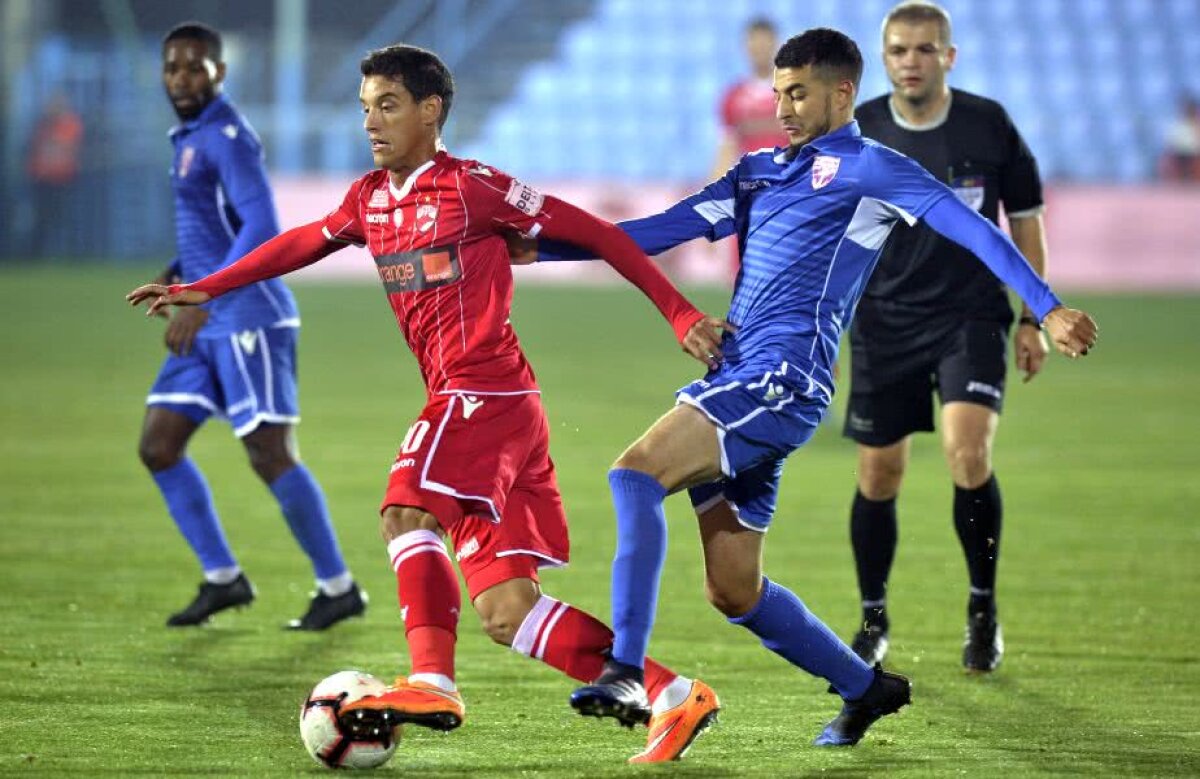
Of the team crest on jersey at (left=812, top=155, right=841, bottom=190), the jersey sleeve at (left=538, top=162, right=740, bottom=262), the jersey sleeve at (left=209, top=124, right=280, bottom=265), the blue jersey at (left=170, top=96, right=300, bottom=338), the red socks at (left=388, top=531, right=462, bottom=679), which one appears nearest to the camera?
the red socks at (left=388, top=531, right=462, bottom=679)

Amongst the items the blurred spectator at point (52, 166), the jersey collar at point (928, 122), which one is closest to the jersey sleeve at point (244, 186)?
the jersey collar at point (928, 122)

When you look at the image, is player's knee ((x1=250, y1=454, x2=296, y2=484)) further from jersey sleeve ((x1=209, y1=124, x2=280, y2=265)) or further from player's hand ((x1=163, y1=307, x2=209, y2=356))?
jersey sleeve ((x1=209, y1=124, x2=280, y2=265))

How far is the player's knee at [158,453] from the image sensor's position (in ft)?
23.6

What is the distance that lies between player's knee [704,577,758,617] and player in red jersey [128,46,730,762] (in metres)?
0.30

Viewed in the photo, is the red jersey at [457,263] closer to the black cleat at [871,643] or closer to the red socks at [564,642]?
the red socks at [564,642]

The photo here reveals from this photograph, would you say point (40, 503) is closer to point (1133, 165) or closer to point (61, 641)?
point (61, 641)

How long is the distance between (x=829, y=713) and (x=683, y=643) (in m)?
1.10

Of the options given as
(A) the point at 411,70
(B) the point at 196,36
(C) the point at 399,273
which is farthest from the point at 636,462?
(B) the point at 196,36

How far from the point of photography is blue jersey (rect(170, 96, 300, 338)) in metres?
7.06

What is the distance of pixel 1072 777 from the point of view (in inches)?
191

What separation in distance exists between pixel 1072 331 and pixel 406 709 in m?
1.77

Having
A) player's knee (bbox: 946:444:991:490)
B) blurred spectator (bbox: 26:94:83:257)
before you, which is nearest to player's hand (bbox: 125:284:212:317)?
player's knee (bbox: 946:444:991:490)

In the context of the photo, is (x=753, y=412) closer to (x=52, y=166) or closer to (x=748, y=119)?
(x=748, y=119)

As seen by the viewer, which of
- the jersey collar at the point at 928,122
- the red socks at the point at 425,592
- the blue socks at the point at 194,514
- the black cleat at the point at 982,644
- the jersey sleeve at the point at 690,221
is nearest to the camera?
the red socks at the point at 425,592
